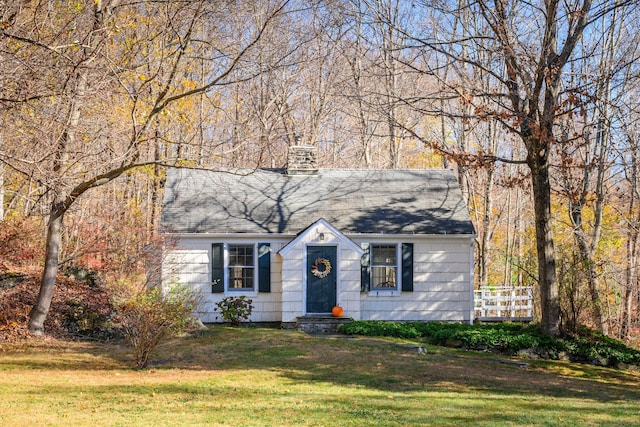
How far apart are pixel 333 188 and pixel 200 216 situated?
13.4ft

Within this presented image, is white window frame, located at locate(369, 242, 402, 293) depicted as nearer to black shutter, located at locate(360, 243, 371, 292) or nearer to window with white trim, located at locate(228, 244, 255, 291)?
black shutter, located at locate(360, 243, 371, 292)

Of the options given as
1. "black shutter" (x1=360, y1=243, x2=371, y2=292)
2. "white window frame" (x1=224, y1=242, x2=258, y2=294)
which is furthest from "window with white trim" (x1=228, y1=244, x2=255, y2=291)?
"black shutter" (x1=360, y1=243, x2=371, y2=292)

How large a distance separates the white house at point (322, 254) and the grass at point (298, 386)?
270 cm

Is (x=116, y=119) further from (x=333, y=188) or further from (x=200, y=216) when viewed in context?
(x=333, y=188)

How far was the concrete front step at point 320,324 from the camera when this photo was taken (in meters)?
17.4

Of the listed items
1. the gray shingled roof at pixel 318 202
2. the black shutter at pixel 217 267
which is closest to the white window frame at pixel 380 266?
the gray shingled roof at pixel 318 202

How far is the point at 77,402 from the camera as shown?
8914 mm

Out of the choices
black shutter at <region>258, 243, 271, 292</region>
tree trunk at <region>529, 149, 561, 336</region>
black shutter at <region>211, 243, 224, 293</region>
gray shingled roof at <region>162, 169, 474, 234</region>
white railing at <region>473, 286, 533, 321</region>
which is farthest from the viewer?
white railing at <region>473, 286, 533, 321</region>

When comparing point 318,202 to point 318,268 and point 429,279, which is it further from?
point 429,279

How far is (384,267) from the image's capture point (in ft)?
61.6

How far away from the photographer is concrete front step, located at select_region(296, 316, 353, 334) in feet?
57.1

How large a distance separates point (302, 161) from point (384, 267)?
4448 millimetres

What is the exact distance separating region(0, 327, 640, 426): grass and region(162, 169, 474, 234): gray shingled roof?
13.2 ft

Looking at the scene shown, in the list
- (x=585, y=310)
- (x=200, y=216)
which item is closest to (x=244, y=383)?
(x=200, y=216)
